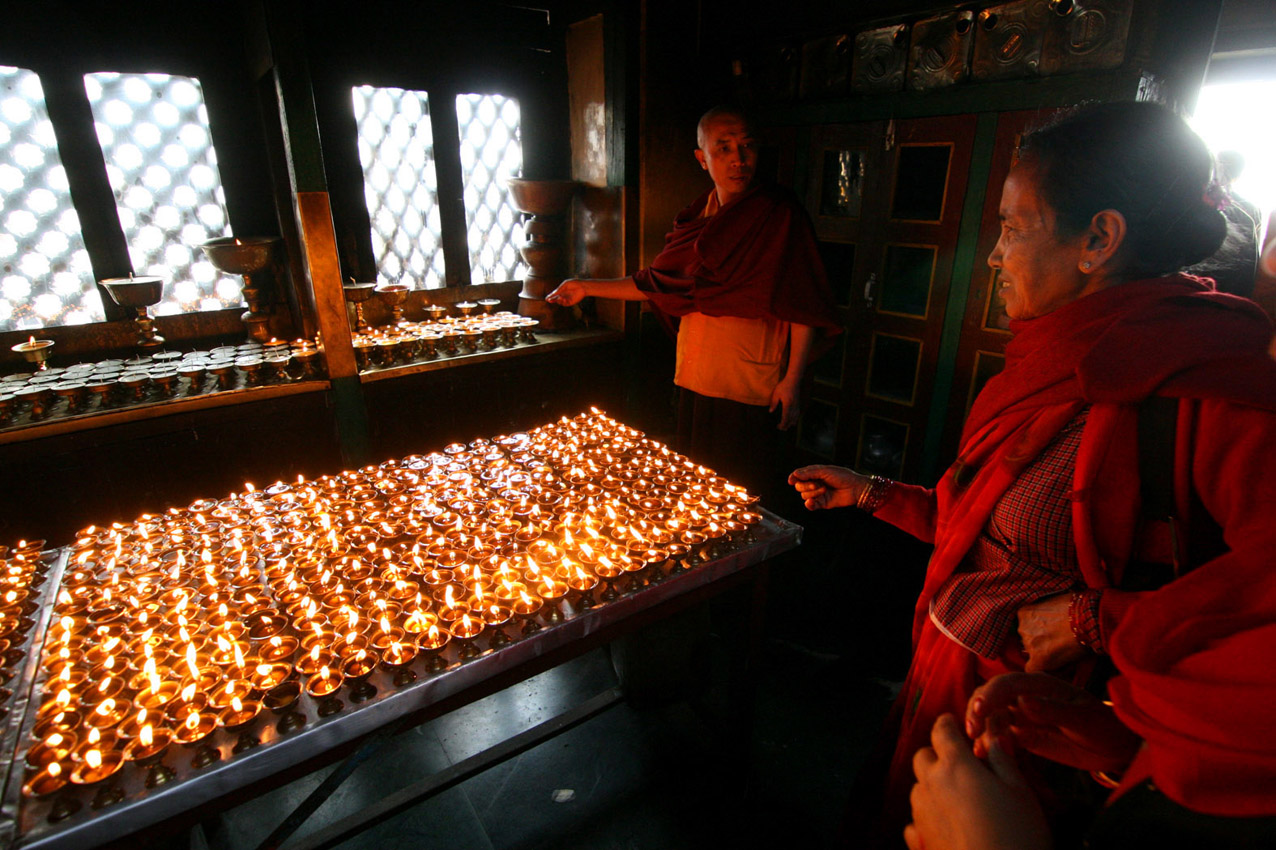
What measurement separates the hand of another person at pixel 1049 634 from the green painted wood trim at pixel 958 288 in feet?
9.60

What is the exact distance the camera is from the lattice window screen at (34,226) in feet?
11.2

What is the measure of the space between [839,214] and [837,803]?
3.54 metres

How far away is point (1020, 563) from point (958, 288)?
2.91 meters

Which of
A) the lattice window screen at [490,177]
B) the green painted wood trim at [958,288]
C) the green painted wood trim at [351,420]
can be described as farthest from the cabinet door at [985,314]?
the green painted wood trim at [351,420]

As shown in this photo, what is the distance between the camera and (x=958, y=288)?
3715 mm

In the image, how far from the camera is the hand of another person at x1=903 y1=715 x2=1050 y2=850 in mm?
746

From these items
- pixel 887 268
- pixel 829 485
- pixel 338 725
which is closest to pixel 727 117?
pixel 887 268

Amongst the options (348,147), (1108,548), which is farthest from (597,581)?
(348,147)

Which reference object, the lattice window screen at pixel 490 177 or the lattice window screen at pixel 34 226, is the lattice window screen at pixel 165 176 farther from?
the lattice window screen at pixel 490 177

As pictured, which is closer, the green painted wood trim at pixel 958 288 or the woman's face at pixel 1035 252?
the woman's face at pixel 1035 252

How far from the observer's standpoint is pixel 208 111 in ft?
12.6

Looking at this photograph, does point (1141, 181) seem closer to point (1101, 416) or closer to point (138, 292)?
point (1101, 416)

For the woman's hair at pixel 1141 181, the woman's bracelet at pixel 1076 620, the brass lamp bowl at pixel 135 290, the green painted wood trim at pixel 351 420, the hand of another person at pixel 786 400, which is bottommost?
the green painted wood trim at pixel 351 420

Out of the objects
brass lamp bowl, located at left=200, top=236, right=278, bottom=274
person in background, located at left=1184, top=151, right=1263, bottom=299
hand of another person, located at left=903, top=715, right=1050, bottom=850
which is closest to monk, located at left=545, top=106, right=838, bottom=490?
person in background, located at left=1184, top=151, right=1263, bottom=299
